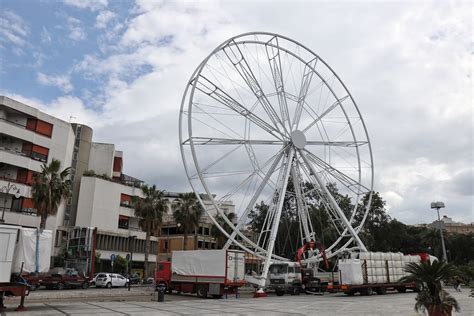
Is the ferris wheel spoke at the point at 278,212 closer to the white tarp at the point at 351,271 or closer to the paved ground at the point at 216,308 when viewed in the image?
the white tarp at the point at 351,271

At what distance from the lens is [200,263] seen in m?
32.0

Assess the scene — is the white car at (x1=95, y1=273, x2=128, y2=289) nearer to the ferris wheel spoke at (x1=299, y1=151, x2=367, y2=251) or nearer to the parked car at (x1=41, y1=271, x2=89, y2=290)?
the parked car at (x1=41, y1=271, x2=89, y2=290)

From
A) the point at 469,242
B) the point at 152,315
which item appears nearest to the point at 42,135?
the point at 152,315

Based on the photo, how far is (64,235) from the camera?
56844mm

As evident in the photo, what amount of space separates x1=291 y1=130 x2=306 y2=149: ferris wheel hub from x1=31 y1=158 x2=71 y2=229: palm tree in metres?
21.6

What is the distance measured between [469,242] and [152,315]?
290 ft

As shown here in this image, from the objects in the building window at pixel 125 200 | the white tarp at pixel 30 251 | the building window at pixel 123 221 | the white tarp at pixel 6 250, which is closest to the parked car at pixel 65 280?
the white tarp at pixel 30 251

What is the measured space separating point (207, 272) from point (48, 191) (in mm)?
17748

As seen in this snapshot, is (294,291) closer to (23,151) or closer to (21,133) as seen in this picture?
(21,133)

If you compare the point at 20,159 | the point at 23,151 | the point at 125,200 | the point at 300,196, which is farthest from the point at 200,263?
the point at 125,200

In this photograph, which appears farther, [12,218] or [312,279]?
[12,218]

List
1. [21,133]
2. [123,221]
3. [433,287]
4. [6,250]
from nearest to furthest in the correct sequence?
[433,287] → [6,250] → [21,133] → [123,221]

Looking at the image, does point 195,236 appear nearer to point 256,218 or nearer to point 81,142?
point 256,218

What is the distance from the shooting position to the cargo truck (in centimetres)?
3042
